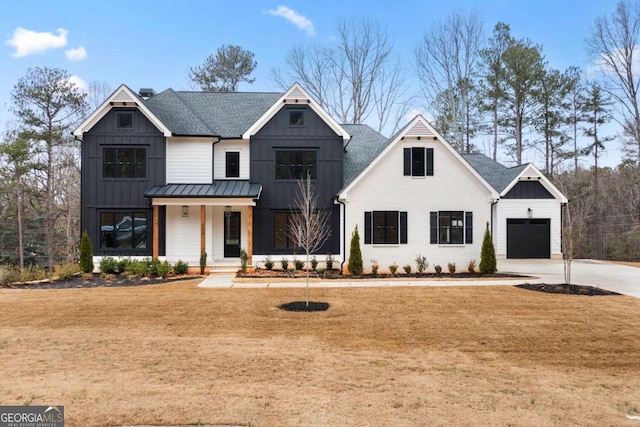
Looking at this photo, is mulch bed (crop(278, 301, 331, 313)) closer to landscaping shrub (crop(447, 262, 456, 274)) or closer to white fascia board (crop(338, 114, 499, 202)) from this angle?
white fascia board (crop(338, 114, 499, 202))

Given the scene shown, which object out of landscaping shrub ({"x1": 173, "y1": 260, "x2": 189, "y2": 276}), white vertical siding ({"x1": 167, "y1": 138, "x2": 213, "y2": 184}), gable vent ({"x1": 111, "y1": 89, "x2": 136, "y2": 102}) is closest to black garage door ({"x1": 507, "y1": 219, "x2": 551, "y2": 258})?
white vertical siding ({"x1": 167, "y1": 138, "x2": 213, "y2": 184})

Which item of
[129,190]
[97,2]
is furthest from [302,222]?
[97,2]

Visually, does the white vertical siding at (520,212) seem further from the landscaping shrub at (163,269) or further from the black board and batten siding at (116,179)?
the black board and batten siding at (116,179)

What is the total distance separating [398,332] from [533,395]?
3240 mm

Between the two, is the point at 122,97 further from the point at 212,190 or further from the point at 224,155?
the point at 212,190

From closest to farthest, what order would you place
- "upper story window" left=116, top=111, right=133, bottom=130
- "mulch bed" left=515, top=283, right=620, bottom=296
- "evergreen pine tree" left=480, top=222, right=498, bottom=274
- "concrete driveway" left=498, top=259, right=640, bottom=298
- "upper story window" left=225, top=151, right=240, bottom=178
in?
1. "mulch bed" left=515, top=283, right=620, bottom=296
2. "concrete driveway" left=498, top=259, right=640, bottom=298
3. "evergreen pine tree" left=480, top=222, right=498, bottom=274
4. "upper story window" left=116, top=111, right=133, bottom=130
5. "upper story window" left=225, top=151, right=240, bottom=178

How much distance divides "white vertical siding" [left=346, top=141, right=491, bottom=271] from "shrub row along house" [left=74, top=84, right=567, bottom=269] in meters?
0.04

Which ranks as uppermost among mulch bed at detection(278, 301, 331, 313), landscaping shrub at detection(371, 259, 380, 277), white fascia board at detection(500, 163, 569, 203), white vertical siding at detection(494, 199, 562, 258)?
white fascia board at detection(500, 163, 569, 203)

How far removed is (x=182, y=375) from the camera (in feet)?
18.8

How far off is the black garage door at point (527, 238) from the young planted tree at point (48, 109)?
89.9 ft

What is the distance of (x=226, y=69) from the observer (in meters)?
33.2

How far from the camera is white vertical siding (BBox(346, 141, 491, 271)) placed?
55.1 ft

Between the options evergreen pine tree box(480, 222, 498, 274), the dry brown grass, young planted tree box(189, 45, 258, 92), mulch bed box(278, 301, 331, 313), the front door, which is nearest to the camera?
the dry brown grass

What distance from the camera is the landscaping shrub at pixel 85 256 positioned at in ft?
54.4
